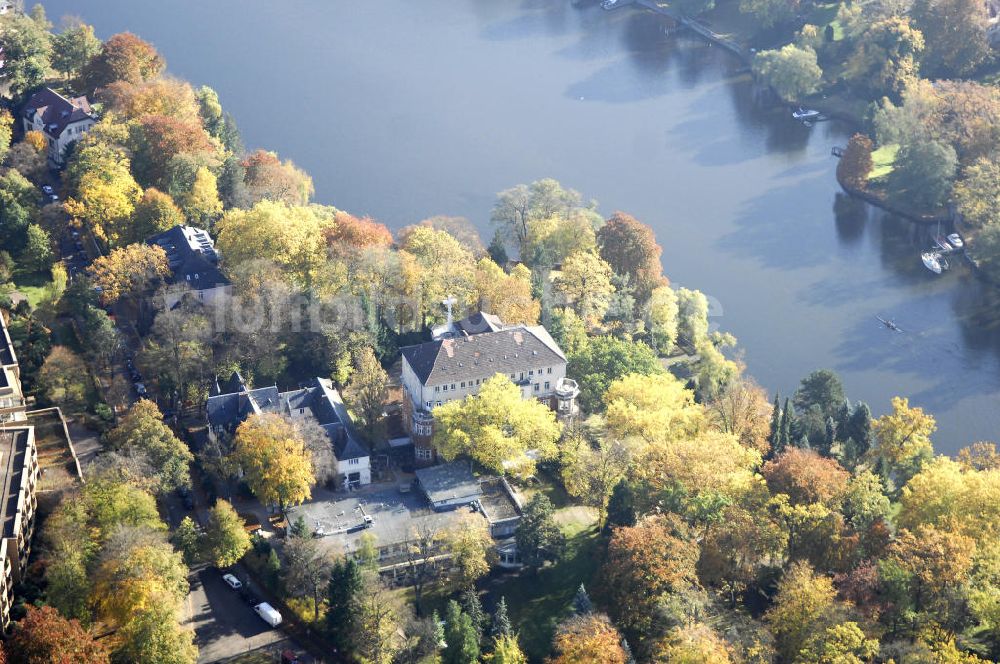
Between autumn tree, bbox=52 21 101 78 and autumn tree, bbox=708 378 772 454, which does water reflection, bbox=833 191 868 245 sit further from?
autumn tree, bbox=52 21 101 78

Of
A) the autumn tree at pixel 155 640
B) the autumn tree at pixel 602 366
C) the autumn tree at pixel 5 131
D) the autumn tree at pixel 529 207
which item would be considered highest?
the autumn tree at pixel 5 131

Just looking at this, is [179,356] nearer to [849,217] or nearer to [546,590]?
[546,590]

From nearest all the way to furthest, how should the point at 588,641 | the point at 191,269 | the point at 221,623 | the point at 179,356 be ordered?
the point at 588,641 → the point at 221,623 → the point at 179,356 → the point at 191,269

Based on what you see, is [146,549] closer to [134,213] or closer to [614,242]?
[134,213]

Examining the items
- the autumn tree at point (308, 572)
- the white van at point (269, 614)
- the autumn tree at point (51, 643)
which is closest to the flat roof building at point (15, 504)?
the autumn tree at point (51, 643)

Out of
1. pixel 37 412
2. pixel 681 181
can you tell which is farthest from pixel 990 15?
pixel 37 412

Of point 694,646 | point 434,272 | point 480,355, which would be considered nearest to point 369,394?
point 480,355

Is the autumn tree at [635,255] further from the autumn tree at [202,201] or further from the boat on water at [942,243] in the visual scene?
the boat on water at [942,243]
